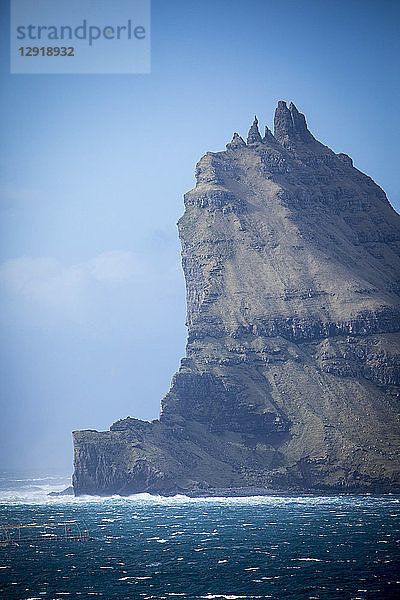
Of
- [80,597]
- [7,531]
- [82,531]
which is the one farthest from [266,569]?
[7,531]

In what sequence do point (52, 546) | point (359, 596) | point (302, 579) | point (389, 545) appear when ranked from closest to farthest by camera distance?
point (359, 596) → point (302, 579) → point (389, 545) → point (52, 546)

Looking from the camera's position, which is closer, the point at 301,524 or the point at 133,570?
the point at 133,570

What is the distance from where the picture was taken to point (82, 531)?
192 m

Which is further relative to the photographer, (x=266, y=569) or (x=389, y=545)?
(x=389, y=545)

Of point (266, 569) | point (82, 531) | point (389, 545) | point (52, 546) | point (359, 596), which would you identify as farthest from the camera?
point (82, 531)

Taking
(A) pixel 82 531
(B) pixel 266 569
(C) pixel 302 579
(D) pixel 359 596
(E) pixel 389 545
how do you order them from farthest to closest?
1. (A) pixel 82 531
2. (E) pixel 389 545
3. (B) pixel 266 569
4. (C) pixel 302 579
5. (D) pixel 359 596

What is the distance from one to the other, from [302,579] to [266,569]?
458 inches

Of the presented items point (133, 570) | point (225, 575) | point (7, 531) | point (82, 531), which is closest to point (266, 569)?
point (225, 575)

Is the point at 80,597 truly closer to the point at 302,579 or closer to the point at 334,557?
the point at 302,579

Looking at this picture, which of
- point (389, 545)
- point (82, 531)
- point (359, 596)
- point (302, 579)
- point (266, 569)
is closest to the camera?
point (359, 596)

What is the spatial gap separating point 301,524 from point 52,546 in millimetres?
64219

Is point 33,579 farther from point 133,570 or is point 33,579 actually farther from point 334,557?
point 334,557

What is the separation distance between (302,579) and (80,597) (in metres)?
35.5

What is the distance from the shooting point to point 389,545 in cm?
15588
